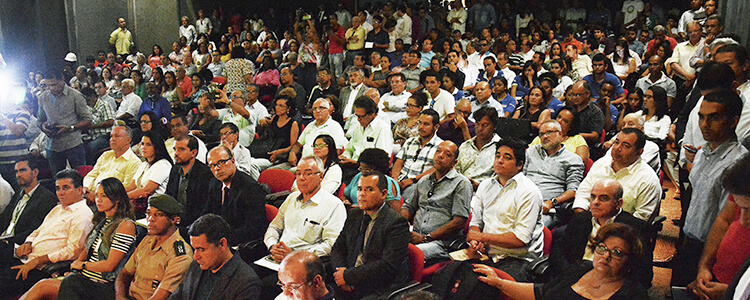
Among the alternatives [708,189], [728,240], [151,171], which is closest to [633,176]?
[708,189]

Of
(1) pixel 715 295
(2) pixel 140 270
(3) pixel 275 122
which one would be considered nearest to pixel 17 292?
(2) pixel 140 270

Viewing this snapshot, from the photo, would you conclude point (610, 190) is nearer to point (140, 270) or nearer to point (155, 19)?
point (140, 270)

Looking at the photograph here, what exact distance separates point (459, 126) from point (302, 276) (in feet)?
10.1

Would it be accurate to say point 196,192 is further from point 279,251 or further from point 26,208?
point 26,208

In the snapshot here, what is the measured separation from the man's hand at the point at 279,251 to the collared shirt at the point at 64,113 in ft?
11.9

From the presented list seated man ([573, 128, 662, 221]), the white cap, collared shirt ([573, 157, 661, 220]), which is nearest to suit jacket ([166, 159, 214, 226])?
seated man ([573, 128, 662, 221])

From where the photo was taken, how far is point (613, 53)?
8.22m

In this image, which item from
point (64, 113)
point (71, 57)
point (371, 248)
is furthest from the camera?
point (71, 57)

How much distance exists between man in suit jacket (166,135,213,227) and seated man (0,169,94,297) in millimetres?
571

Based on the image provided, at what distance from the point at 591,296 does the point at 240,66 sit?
6780 millimetres

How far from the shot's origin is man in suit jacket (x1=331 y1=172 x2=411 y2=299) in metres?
2.81

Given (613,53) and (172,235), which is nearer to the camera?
(172,235)

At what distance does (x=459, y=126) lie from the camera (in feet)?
17.2

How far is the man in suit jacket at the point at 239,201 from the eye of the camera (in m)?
3.54
